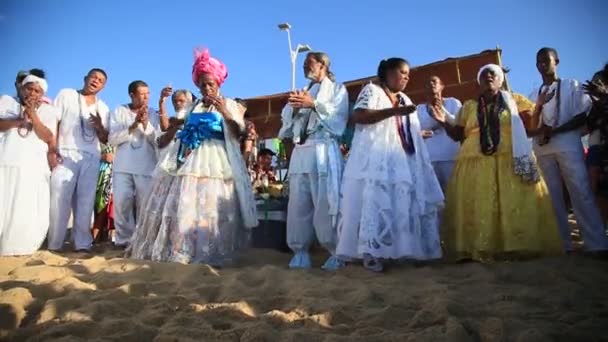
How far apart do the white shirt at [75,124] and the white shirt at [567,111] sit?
198 inches

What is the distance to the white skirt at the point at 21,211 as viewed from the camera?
171 inches

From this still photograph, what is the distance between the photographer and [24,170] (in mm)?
4488

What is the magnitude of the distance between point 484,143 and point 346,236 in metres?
1.62

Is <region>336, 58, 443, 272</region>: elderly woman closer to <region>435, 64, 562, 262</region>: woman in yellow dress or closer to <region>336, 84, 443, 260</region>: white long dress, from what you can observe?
<region>336, 84, 443, 260</region>: white long dress

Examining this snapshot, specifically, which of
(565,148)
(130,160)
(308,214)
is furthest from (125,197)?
(565,148)

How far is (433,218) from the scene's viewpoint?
12.5ft

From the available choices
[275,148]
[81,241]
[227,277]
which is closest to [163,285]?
[227,277]

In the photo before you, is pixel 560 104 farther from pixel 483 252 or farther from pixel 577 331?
pixel 577 331

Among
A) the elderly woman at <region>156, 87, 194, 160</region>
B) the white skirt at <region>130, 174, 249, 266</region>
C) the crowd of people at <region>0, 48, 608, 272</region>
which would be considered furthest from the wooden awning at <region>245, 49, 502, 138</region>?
the white skirt at <region>130, 174, 249, 266</region>

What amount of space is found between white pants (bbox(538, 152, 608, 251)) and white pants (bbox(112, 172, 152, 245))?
446 cm

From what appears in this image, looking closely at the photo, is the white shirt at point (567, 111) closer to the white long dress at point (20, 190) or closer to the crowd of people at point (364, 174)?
the crowd of people at point (364, 174)

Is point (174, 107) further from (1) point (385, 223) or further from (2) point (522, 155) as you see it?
(2) point (522, 155)

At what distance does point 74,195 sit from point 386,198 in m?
3.75

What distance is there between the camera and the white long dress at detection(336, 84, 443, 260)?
3.58 metres
